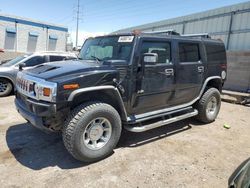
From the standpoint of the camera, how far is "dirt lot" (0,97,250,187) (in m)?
3.20

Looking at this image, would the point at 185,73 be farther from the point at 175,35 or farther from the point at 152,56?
the point at 152,56

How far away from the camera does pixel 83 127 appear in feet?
11.2

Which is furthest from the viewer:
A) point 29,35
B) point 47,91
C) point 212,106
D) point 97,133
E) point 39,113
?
point 29,35

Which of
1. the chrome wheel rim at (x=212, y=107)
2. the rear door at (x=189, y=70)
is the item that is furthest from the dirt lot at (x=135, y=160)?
the rear door at (x=189, y=70)

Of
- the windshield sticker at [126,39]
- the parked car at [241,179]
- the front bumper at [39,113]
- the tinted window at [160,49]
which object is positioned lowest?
the parked car at [241,179]

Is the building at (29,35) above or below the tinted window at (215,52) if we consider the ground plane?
above

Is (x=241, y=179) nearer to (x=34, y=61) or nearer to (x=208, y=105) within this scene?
(x=208, y=105)

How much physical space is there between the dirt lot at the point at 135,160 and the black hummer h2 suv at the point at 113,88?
35 centimetres

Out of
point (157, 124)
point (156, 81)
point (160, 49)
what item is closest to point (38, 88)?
point (156, 81)

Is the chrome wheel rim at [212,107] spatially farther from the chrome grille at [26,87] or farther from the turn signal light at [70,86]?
the chrome grille at [26,87]

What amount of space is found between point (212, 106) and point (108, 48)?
3335mm

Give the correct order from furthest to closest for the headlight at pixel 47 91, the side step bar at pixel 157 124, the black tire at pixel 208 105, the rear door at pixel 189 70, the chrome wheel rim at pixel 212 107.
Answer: the chrome wheel rim at pixel 212 107 → the black tire at pixel 208 105 → the rear door at pixel 189 70 → the side step bar at pixel 157 124 → the headlight at pixel 47 91

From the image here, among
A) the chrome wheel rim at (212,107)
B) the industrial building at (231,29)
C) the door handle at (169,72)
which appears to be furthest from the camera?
the industrial building at (231,29)

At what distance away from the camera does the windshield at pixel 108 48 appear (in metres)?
4.07
